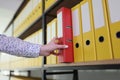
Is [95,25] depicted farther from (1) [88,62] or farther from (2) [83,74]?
(2) [83,74]

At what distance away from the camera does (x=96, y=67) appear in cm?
63

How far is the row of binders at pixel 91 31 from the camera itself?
23.0 inches

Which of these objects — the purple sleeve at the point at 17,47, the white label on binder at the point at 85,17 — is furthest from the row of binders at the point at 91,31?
the purple sleeve at the point at 17,47

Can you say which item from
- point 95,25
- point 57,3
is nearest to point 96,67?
point 95,25

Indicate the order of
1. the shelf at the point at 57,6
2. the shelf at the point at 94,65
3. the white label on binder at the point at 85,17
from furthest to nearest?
the shelf at the point at 57,6 → the white label on binder at the point at 85,17 → the shelf at the point at 94,65

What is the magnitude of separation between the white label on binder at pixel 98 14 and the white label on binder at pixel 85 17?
47 mm

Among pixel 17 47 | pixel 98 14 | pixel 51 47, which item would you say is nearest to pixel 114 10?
pixel 98 14

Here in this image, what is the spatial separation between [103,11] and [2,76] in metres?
3.96

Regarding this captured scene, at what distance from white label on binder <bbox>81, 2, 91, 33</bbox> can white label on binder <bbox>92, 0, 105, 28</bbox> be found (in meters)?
0.05

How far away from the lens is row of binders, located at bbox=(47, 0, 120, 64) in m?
0.58

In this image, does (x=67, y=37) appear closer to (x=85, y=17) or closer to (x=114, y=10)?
(x=85, y=17)

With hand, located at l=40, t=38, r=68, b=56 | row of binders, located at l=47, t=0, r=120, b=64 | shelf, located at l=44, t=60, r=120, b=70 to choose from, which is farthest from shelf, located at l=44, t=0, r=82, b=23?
shelf, located at l=44, t=60, r=120, b=70

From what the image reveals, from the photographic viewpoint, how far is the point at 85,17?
2.43ft

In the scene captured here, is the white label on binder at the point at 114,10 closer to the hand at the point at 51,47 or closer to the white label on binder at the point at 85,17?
the white label on binder at the point at 85,17
